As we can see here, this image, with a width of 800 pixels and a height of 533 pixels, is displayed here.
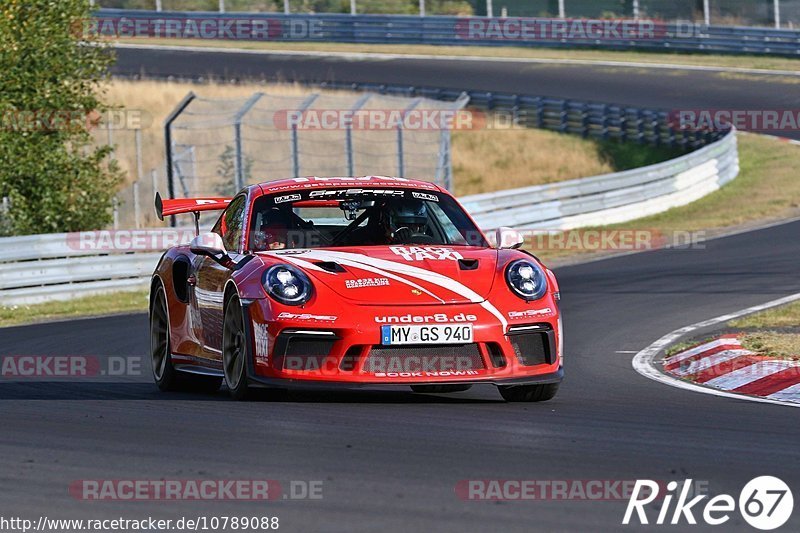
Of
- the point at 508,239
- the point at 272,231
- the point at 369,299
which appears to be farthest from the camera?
the point at 272,231

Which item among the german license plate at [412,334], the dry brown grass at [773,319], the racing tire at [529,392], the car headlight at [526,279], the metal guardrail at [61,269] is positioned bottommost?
the metal guardrail at [61,269]

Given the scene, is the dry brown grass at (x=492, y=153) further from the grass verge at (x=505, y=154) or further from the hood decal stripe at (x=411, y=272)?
the hood decal stripe at (x=411, y=272)

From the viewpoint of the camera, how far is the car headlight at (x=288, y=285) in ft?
24.4

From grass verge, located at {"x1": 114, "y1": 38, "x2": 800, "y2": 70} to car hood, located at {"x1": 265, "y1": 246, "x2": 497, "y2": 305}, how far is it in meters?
33.2

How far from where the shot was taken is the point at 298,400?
7.84 metres

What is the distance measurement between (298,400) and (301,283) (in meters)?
0.71

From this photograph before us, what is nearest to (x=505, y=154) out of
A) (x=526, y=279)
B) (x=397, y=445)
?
(x=526, y=279)

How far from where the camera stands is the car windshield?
27.9ft

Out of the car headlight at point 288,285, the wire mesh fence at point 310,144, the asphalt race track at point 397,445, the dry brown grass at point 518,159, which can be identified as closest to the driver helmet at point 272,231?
the car headlight at point 288,285

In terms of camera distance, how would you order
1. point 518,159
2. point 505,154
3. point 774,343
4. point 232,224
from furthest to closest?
point 505,154, point 518,159, point 774,343, point 232,224

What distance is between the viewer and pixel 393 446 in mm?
6125

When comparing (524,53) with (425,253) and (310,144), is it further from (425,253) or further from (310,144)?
(425,253)

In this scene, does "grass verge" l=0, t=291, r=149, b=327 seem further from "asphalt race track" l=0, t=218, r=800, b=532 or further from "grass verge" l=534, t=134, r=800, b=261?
"asphalt race track" l=0, t=218, r=800, b=532

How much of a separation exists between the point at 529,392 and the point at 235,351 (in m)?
1.62
